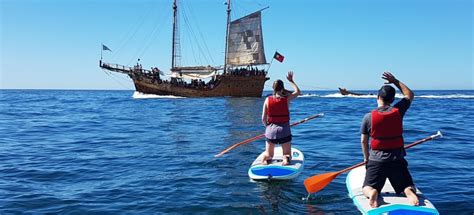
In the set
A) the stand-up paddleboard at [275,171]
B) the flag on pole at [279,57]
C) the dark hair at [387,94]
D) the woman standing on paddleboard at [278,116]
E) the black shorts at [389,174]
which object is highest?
the flag on pole at [279,57]

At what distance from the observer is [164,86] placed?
71.2m

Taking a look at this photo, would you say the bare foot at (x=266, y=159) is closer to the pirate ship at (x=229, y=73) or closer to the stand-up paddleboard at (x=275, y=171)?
the stand-up paddleboard at (x=275, y=171)

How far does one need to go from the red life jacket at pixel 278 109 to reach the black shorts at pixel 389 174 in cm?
319

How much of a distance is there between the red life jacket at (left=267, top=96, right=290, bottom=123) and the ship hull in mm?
59854

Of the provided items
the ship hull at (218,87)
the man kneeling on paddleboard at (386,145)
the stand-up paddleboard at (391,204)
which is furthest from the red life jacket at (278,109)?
the ship hull at (218,87)

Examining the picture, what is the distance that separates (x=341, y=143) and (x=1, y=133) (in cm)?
1544

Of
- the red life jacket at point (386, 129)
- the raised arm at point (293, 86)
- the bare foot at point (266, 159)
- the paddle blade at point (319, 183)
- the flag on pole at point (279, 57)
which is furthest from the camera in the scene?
the flag on pole at point (279, 57)

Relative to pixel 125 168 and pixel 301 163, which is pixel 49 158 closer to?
pixel 125 168

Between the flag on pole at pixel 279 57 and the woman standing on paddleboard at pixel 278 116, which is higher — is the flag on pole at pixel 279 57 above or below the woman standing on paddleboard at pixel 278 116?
above

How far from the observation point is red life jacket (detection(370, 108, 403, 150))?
243 inches

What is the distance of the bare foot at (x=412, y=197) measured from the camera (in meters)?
6.18

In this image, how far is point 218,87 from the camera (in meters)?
70.1

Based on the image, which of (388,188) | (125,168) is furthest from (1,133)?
(388,188)

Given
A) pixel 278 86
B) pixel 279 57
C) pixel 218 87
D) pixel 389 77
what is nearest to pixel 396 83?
pixel 389 77
